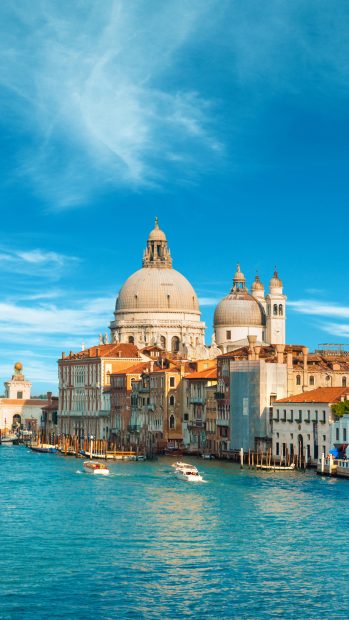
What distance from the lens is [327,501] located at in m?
47.6

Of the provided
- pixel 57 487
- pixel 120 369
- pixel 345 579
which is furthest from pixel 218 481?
pixel 120 369

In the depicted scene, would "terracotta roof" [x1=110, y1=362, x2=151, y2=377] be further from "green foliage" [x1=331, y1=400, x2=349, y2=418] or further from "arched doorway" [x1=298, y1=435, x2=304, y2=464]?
"green foliage" [x1=331, y1=400, x2=349, y2=418]

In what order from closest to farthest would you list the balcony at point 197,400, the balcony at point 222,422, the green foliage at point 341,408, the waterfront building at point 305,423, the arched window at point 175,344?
the green foliage at point 341,408 → the waterfront building at point 305,423 → the balcony at point 222,422 → the balcony at point 197,400 → the arched window at point 175,344

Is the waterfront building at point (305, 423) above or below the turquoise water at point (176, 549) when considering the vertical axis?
above

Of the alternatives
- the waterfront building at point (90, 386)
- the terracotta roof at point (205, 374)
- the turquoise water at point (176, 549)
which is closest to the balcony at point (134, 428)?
the waterfront building at point (90, 386)

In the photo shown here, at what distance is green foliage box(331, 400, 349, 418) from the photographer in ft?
209

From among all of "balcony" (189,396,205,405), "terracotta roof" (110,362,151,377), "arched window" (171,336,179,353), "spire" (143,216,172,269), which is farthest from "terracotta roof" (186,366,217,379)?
"spire" (143,216,172,269)

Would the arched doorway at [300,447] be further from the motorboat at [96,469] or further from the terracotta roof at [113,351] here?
the terracotta roof at [113,351]

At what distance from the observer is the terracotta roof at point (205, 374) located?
279 feet

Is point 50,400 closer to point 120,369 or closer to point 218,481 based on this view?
point 120,369

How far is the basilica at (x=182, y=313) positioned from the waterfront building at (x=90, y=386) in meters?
10.0

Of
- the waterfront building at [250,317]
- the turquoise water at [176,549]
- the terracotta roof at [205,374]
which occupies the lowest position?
the turquoise water at [176,549]

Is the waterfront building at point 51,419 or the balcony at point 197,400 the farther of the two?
the waterfront building at point 51,419

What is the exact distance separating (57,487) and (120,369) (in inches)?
1852
